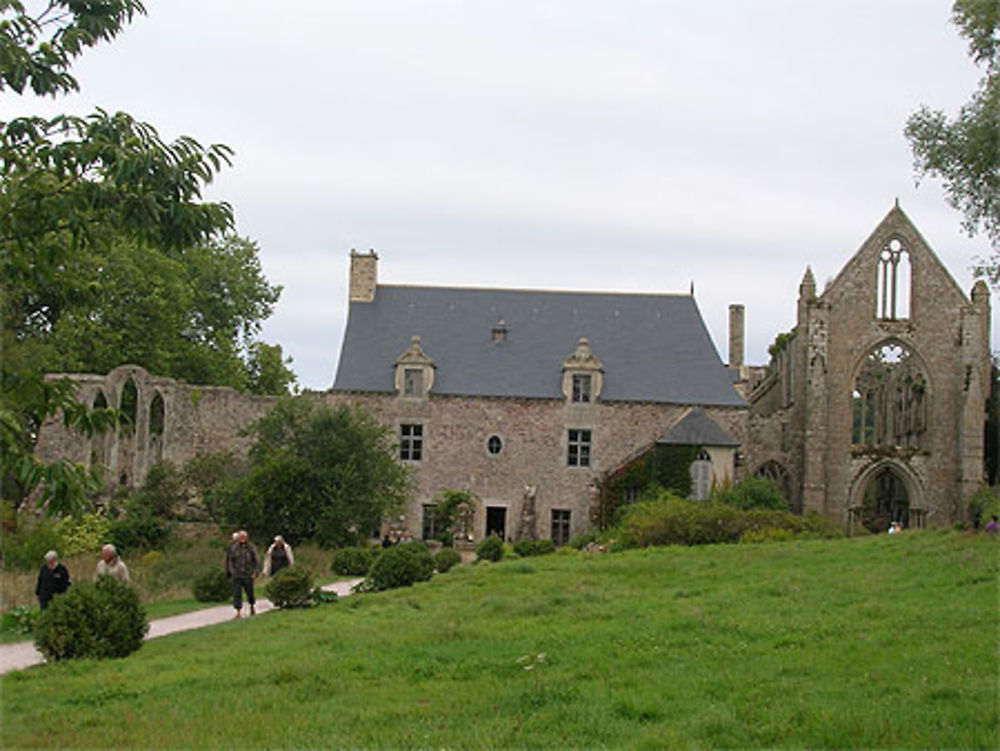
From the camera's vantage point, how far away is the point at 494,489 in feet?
127

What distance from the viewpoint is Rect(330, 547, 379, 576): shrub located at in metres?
26.2

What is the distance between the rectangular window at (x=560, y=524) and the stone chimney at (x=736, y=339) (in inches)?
581

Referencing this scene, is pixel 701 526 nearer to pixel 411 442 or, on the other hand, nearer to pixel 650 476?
pixel 650 476

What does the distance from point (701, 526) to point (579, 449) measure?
12.3m

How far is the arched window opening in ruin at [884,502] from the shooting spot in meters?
39.8

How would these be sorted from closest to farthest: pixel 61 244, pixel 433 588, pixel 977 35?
pixel 61 244 < pixel 977 35 < pixel 433 588

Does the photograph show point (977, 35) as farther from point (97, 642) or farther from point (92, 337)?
point (92, 337)

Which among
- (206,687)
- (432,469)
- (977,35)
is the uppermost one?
(977,35)

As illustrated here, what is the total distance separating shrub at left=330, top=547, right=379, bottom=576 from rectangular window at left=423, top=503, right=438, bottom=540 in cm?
1162

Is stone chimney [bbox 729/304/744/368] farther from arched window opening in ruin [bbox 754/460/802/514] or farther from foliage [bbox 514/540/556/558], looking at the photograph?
foliage [bbox 514/540/556/558]

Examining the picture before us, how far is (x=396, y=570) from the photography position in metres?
20.3

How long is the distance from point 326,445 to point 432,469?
25.6 ft

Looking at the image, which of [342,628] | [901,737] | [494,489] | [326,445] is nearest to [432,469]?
[494,489]

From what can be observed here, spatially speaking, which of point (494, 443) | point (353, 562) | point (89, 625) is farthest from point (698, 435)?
point (89, 625)
